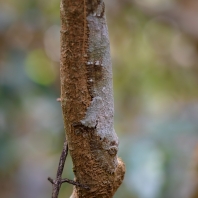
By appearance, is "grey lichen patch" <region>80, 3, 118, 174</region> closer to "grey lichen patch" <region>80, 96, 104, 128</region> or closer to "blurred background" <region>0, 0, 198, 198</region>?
"grey lichen patch" <region>80, 96, 104, 128</region>

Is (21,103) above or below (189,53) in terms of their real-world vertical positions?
below

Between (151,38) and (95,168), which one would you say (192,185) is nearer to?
(95,168)

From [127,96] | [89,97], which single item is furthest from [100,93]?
[127,96]

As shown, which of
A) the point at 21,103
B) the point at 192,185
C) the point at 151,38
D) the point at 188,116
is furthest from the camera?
the point at 151,38

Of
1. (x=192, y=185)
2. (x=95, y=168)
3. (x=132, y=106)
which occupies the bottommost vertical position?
(x=95, y=168)

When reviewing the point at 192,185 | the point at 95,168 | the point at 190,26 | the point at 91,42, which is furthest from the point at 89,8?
the point at 190,26

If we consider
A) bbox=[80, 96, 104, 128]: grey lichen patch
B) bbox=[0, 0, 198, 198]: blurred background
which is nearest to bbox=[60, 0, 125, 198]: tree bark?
bbox=[80, 96, 104, 128]: grey lichen patch

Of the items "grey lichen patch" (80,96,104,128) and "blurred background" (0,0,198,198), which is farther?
"blurred background" (0,0,198,198)

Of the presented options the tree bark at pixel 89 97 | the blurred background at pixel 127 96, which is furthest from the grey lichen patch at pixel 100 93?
the blurred background at pixel 127 96
